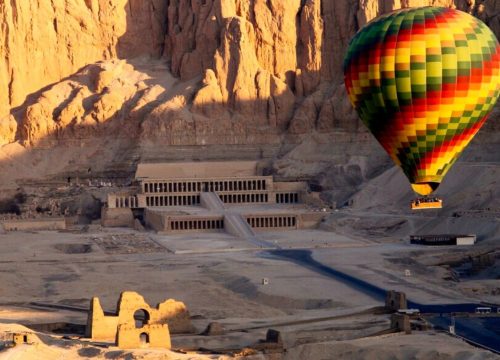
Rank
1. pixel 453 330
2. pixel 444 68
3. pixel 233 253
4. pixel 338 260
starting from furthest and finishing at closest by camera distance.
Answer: pixel 233 253 → pixel 338 260 → pixel 444 68 → pixel 453 330

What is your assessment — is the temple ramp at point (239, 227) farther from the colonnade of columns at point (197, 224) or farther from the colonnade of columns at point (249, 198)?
the colonnade of columns at point (249, 198)

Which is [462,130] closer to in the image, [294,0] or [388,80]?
[388,80]

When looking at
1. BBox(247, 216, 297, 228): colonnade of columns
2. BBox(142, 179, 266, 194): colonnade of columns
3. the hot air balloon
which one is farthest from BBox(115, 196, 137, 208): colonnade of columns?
the hot air balloon

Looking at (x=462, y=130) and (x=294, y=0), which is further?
(x=294, y=0)

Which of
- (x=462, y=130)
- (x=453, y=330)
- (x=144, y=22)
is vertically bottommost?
(x=453, y=330)

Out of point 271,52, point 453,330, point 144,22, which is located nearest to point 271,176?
point 271,52

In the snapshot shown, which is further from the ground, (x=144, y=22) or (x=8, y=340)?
(x=144, y=22)
